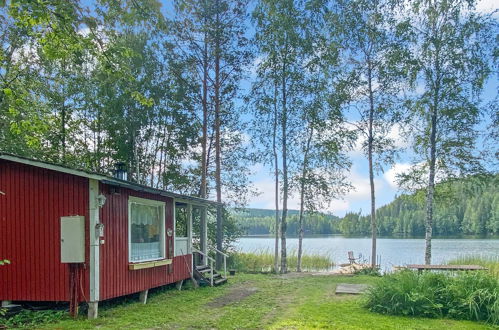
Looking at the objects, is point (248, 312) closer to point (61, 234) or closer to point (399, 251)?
point (61, 234)

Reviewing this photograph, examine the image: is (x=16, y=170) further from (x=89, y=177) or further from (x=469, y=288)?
(x=469, y=288)

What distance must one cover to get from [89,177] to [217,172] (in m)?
8.65

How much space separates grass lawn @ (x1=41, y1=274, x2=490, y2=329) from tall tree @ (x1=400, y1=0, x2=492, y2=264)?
272 inches

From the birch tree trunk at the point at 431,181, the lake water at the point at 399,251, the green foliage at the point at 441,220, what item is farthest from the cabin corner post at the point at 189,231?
the green foliage at the point at 441,220

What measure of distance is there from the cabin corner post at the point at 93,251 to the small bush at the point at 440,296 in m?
4.35

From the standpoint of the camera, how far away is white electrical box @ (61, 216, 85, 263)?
6.61 m

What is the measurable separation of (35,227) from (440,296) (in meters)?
6.51

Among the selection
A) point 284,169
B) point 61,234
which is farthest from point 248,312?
point 284,169

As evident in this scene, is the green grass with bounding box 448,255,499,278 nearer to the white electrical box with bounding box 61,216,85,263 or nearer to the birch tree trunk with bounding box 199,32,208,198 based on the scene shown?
the birch tree trunk with bounding box 199,32,208,198

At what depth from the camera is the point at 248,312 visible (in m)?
7.14

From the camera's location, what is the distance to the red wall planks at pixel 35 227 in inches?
267

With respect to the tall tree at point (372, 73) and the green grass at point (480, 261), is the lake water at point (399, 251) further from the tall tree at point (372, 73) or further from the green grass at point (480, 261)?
the tall tree at point (372, 73)

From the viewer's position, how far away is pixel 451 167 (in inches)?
556

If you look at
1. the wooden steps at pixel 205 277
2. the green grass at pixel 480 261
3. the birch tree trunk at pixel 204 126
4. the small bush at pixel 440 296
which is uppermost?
the birch tree trunk at pixel 204 126
